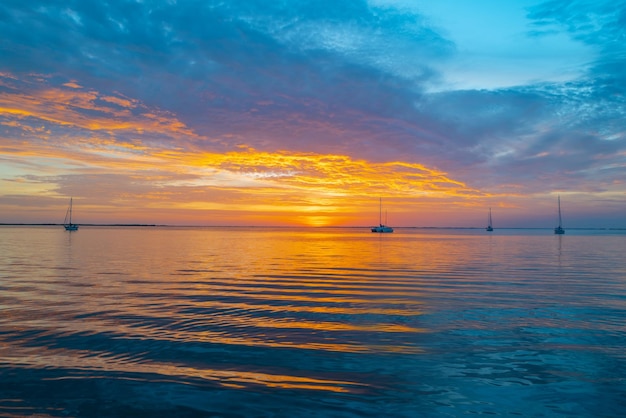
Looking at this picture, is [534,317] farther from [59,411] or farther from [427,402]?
[59,411]

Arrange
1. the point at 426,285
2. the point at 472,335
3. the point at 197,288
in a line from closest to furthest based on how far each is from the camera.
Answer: the point at 472,335
the point at 197,288
the point at 426,285

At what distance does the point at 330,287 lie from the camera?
→ 28.9 m

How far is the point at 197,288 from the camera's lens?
90.3ft

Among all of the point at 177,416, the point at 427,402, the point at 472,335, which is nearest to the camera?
the point at 177,416

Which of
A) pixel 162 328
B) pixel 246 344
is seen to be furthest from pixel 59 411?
pixel 162 328

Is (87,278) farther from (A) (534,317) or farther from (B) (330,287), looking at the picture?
(A) (534,317)

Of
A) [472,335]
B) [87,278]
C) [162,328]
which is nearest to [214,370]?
[162,328]

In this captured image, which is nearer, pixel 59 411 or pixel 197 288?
pixel 59 411

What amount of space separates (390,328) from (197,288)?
587 inches

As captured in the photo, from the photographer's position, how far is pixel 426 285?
29625 millimetres

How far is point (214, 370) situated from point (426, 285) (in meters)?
20.7

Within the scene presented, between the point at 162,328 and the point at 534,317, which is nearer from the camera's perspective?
the point at 162,328

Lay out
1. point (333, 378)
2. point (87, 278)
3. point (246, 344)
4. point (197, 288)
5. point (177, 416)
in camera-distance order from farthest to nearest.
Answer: point (87, 278), point (197, 288), point (246, 344), point (333, 378), point (177, 416)

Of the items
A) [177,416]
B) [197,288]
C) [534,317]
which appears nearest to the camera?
[177,416]
